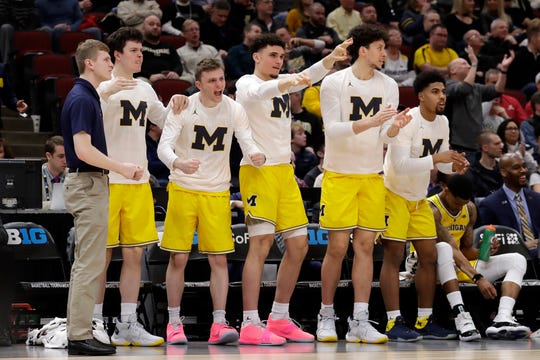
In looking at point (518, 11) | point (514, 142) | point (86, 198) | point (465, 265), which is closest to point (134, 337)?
point (86, 198)

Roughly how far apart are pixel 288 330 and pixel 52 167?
316cm

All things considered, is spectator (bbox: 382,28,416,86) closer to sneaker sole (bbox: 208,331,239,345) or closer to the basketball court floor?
the basketball court floor

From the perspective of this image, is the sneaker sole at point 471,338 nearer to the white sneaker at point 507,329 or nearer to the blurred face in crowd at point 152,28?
the white sneaker at point 507,329

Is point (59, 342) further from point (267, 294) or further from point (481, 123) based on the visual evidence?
point (481, 123)

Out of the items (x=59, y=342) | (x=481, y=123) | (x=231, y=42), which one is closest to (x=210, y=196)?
(x=59, y=342)

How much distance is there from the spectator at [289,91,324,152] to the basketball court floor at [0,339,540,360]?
5.15 metres

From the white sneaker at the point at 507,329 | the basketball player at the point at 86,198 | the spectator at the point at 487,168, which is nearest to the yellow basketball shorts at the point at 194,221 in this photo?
the basketball player at the point at 86,198

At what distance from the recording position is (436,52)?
16703 millimetres

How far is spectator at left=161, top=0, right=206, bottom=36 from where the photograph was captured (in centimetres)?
1692

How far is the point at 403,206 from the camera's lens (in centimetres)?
970

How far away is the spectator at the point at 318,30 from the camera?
16.6 meters

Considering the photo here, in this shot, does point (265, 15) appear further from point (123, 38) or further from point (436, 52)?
point (123, 38)

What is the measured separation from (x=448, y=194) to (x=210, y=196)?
2.31 meters

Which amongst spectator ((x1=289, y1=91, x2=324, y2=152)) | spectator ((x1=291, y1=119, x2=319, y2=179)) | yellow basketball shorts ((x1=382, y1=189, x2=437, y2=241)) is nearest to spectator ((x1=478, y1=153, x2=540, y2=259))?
yellow basketball shorts ((x1=382, y1=189, x2=437, y2=241))
